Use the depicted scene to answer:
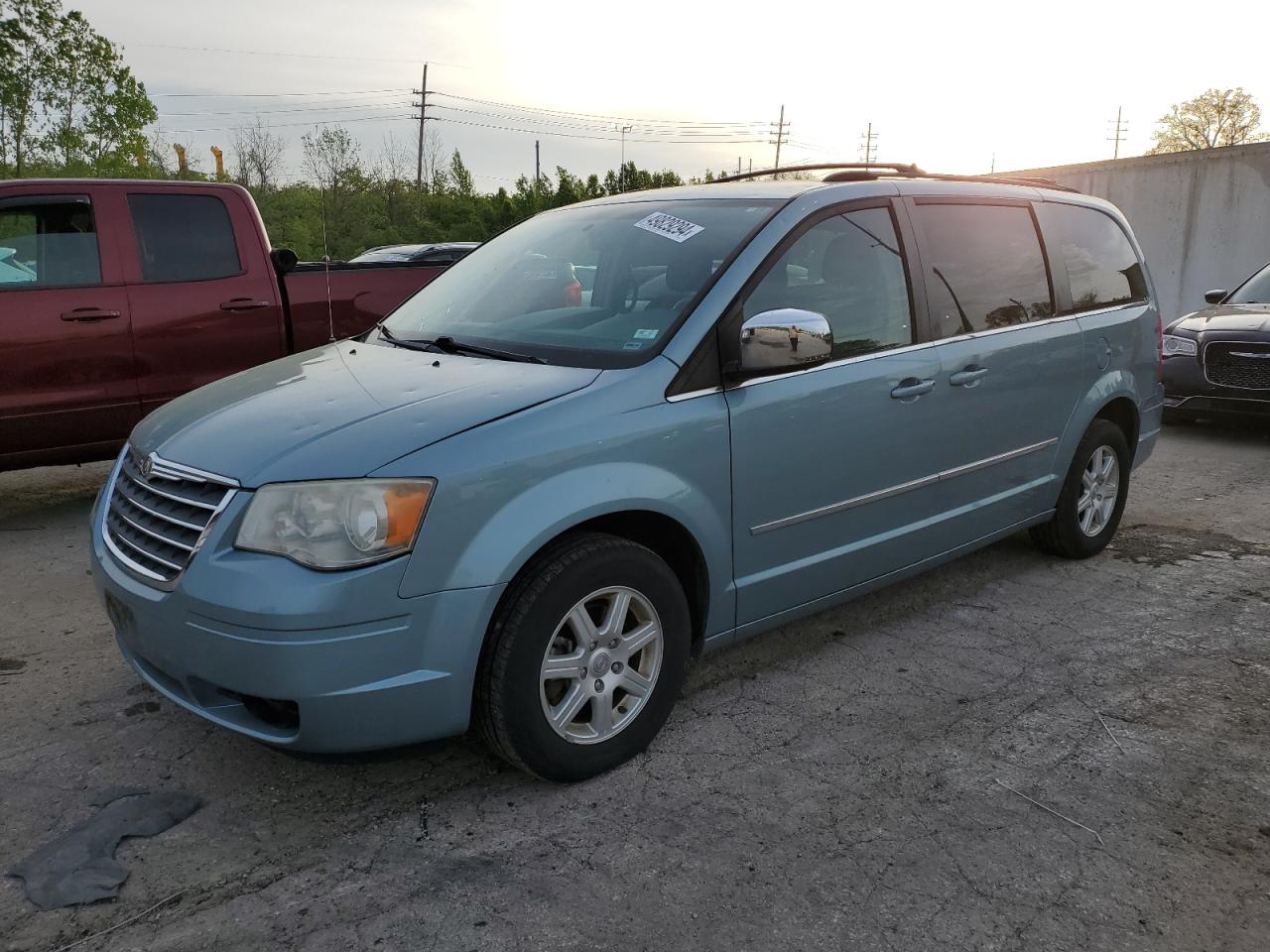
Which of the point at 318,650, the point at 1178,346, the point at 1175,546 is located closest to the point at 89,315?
the point at 318,650

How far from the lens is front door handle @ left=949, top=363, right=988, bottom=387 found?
12.6 feet

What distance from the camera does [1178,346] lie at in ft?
28.1

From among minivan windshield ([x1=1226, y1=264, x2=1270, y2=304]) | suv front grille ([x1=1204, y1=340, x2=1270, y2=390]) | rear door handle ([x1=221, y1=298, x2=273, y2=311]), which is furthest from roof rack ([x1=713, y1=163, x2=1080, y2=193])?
minivan windshield ([x1=1226, y1=264, x2=1270, y2=304])

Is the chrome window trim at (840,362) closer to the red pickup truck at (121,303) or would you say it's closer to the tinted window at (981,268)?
the tinted window at (981,268)

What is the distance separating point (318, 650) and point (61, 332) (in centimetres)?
389

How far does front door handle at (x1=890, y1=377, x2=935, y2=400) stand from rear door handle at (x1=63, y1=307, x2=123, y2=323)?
422 cm

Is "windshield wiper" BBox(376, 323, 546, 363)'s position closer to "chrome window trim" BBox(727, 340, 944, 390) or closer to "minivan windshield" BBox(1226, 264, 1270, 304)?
"chrome window trim" BBox(727, 340, 944, 390)

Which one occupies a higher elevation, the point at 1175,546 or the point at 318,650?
the point at 318,650

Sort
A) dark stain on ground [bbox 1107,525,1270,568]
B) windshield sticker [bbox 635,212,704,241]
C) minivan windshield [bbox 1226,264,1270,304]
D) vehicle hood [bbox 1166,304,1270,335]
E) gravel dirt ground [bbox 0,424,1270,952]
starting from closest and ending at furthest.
Answer: 1. gravel dirt ground [bbox 0,424,1270,952]
2. windshield sticker [bbox 635,212,704,241]
3. dark stain on ground [bbox 1107,525,1270,568]
4. vehicle hood [bbox 1166,304,1270,335]
5. minivan windshield [bbox 1226,264,1270,304]

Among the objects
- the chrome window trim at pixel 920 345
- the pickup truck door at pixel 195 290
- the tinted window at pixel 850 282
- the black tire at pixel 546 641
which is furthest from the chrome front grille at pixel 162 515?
the pickup truck door at pixel 195 290

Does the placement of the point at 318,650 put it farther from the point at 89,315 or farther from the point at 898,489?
the point at 89,315

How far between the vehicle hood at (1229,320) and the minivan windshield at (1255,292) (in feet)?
0.55

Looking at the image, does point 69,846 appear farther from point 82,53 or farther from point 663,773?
point 82,53

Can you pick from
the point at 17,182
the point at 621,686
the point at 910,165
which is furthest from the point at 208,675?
the point at 17,182
